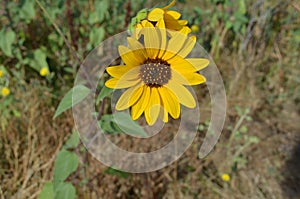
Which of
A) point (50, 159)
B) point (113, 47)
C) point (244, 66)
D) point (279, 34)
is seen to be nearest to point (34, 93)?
point (50, 159)

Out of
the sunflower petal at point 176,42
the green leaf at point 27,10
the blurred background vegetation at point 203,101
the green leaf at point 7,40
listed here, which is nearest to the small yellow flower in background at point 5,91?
the blurred background vegetation at point 203,101

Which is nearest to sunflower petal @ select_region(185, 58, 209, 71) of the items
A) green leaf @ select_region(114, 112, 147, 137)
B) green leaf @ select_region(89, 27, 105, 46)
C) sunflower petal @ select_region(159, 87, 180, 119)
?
sunflower petal @ select_region(159, 87, 180, 119)

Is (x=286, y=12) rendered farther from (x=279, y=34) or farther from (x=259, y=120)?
(x=259, y=120)

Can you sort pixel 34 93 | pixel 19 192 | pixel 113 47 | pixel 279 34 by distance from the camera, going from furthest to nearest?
1. pixel 279 34
2. pixel 113 47
3. pixel 34 93
4. pixel 19 192

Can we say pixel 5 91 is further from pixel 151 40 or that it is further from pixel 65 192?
pixel 151 40

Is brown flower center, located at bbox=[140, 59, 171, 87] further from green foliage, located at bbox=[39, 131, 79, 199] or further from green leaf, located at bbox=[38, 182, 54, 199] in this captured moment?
green leaf, located at bbox=[38, 182, 54, 199]

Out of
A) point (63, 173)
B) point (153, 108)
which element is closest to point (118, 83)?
point (153, 108)

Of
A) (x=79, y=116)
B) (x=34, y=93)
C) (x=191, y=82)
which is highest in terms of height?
(x=191, y=82)
